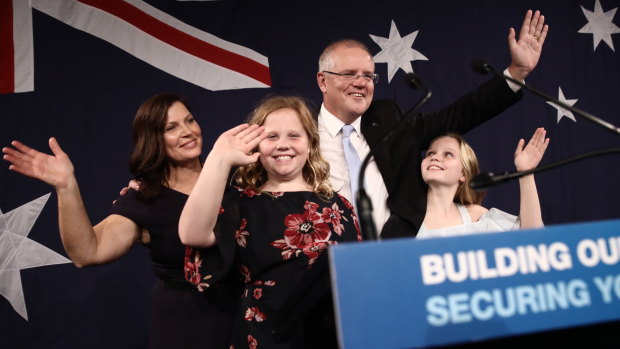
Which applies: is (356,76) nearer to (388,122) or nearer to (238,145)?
(388,122)

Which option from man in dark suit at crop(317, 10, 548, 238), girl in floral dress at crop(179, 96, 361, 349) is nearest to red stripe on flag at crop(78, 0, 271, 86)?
man in dark suit at crop(317, 10, 548, 238)

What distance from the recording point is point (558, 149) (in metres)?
3.08

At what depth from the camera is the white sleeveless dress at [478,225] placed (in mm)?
1817

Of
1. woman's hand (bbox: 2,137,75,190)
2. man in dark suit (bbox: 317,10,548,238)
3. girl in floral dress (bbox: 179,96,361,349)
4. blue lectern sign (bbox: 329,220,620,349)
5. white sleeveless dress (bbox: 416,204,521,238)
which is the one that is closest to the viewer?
blue lectern sign (bbox: 329,220,620,349)

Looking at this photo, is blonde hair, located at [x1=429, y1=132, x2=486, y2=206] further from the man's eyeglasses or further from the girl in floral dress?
the girl in floral dress

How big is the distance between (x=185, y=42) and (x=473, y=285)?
Result: 7.62 feet

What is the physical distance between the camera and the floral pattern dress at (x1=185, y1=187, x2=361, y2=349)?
4.21 ft

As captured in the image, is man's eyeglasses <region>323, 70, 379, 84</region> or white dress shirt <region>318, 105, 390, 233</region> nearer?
white dress shirt <region>318, 105, 390, 233</region>

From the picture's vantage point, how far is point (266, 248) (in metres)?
1.31

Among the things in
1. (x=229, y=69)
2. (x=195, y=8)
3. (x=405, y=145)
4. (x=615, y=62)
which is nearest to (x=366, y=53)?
(x=405, y=145)

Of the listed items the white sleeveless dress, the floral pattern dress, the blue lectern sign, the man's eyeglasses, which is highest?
the man's eyeglasses

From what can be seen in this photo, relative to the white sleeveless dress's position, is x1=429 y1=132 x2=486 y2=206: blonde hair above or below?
above

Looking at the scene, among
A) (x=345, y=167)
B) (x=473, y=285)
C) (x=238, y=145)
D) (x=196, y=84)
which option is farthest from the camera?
(x=196, y=84)

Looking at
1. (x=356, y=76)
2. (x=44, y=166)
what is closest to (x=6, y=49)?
(x=44, y=166)
